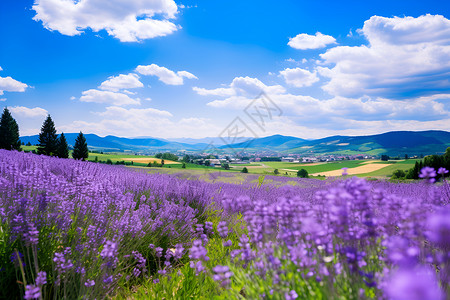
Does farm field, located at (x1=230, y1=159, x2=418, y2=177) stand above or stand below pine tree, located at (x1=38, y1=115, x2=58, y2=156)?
below

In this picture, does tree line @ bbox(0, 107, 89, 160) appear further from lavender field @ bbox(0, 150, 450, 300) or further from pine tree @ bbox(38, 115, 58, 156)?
lavender field @ bbox(0, 150, 450, 300)

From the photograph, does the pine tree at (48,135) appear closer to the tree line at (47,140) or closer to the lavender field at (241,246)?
the tree line at (47,140)

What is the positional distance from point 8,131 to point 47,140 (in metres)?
4.47

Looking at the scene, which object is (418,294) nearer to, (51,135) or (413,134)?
(51,135)

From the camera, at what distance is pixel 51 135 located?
122 ft

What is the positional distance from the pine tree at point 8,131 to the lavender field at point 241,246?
126ft

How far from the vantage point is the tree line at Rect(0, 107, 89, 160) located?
33912 mm

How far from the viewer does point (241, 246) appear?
220 centimetres

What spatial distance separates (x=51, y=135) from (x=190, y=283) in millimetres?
42004

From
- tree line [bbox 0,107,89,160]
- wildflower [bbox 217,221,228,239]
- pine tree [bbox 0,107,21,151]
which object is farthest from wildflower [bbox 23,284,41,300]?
pine tree [bbox 0,107,21,151]

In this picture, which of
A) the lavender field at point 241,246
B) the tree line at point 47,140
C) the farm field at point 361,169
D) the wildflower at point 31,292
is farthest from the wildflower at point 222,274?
the tree line at point 47,140

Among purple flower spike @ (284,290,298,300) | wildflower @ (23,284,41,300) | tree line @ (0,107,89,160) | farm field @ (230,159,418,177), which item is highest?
tree line @ (0,107,89,160)

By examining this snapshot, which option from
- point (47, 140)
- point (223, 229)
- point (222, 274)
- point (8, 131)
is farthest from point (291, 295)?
point (8, 131)

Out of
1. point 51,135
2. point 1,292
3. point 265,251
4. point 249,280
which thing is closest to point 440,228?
point 265,251
